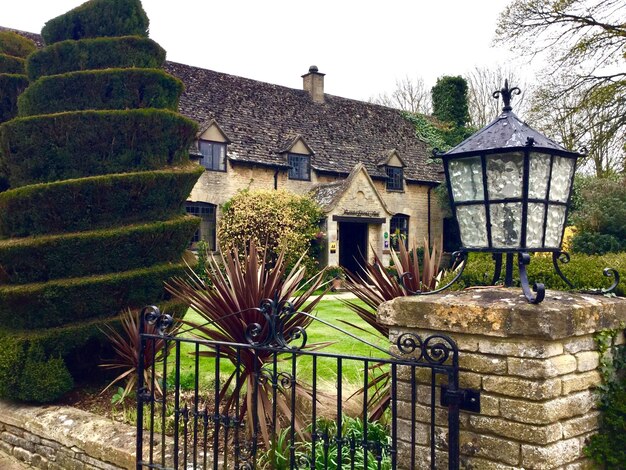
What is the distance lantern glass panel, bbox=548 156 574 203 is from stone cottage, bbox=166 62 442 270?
1650 centimetres

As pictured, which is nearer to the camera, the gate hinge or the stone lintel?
the stone lintel

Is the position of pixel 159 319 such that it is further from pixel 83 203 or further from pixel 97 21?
pixel 97 21

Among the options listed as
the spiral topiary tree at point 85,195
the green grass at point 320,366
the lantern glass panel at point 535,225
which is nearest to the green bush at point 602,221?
the green grass at point 320,366

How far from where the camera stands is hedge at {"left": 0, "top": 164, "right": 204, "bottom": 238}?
20.1ft

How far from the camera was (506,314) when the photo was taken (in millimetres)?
2643

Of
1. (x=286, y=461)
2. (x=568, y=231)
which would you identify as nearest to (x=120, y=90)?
(x=286, y=461)

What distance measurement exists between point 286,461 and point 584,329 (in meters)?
2.38

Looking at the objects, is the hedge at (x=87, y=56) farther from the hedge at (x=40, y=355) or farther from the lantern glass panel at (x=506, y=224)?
the lantern glass panel at (x=506, y=224)

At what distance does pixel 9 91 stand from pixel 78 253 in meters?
3.17

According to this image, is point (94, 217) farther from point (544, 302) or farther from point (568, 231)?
point (568, 231)

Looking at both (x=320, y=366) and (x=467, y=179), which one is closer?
(x=467, y=179)

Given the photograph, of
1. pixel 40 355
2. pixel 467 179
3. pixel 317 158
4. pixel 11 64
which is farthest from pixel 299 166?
pixel 467 179

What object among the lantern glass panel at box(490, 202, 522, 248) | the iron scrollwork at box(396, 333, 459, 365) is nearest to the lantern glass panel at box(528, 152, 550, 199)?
the lantern glass panel at box(490, 202, 522, 248)

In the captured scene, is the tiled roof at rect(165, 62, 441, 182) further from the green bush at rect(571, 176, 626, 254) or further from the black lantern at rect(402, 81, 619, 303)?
the black lantern at rect(402, 81, 619, 303)
